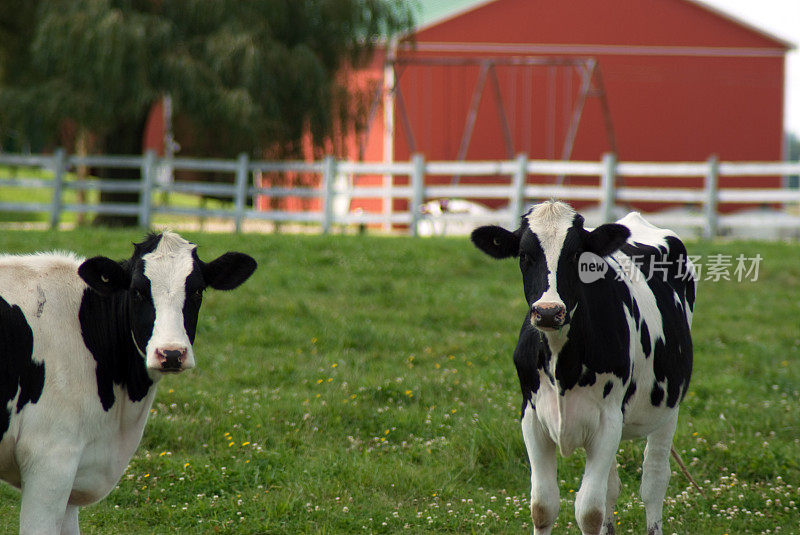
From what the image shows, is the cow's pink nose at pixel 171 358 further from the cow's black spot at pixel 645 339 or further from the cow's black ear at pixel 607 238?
the cow's black spot at pixel 645 339

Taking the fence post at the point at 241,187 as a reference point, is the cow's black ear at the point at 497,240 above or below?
below

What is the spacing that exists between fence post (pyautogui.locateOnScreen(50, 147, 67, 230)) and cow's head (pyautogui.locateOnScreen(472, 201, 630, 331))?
16.7 metres

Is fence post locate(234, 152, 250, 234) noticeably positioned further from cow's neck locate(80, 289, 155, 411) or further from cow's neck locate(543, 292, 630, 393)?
cow's neck locate(543, 292, 630, 393)

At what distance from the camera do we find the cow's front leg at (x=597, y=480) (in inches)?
179

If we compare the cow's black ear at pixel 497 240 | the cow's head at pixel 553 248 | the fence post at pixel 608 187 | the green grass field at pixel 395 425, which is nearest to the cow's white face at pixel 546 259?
the cow's head at pixel 553 248

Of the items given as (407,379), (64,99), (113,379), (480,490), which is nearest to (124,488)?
(113,379)

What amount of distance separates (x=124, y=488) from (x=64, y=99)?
14.2 metres

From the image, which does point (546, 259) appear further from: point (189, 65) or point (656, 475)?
point (189, 65)

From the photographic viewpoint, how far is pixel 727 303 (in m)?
11.9

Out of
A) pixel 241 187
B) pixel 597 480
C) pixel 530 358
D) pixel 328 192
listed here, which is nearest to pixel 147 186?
pixel 241 187

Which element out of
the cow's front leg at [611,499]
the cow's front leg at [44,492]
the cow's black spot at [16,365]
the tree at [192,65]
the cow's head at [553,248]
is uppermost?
the tree at [192,65]

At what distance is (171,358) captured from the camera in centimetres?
403

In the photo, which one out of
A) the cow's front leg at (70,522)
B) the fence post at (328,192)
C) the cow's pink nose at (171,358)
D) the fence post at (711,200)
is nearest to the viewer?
the cow's pink nose at (171,358)

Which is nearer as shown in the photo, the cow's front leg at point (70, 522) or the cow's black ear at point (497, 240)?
the cow's front leg at point (70, 522)
